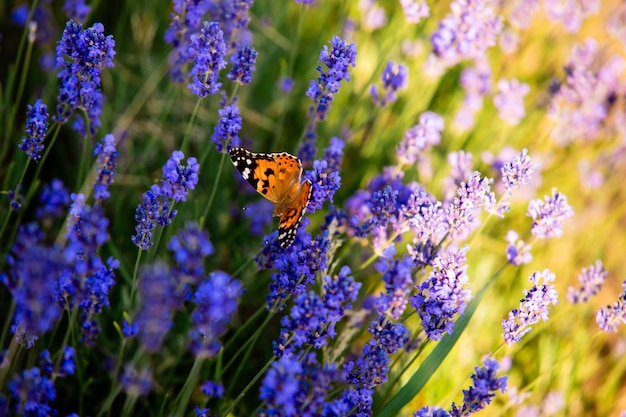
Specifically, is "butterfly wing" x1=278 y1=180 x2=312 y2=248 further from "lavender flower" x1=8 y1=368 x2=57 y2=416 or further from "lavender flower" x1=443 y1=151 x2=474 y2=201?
"lavender flower" x1=443 y1=151 x2=474 y2=201

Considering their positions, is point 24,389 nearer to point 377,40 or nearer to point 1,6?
point 1,6

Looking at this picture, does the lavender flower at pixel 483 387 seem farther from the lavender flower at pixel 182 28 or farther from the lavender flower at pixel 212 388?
the lavender flower at pixel 182 28

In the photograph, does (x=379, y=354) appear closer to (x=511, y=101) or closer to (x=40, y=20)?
(x=511, y=101)

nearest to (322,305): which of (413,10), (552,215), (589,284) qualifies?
(552,215)

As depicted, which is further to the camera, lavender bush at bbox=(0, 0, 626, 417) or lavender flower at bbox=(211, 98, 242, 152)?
lavender flower at bbox=(211, 98, 242, 152)

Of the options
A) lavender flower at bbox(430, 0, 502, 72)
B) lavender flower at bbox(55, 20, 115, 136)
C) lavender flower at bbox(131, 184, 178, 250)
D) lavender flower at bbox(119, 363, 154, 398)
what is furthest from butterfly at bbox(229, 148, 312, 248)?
lavender flower at bbox(430, 0, 502, 72)
